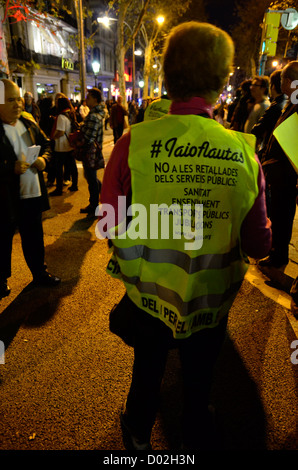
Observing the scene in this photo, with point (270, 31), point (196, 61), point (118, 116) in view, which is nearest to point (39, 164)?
point (196, 61)

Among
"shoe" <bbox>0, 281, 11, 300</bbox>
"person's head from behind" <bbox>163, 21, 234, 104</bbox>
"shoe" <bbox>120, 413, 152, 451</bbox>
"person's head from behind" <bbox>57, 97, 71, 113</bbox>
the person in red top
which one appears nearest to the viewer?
"person's head from behind" <bbox>163, 21, 234, 104</bbox>

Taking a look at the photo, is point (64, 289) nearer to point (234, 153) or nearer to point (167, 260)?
point (167, 260)

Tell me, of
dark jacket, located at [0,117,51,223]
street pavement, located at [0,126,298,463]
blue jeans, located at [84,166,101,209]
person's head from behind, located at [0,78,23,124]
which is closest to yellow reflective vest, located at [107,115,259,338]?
street pavement, located at [0,126,298,463]

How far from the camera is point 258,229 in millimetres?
1460

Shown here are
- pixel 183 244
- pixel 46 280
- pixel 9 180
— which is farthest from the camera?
pixel 46 280

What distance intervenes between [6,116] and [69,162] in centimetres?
465

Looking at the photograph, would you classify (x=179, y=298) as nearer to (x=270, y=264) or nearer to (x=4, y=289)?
(x=4, y=289)

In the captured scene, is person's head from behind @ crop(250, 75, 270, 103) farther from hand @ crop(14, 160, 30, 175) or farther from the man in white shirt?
hand @ crop(14, 160, 30, 175)

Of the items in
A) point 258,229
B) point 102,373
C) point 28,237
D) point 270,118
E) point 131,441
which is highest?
point 270,118

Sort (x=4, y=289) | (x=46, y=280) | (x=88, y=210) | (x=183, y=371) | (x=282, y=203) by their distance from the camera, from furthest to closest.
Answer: (x=88, y=210) < (x=282, y=203) < (x=46, y=280) < (x=4, y=289) < (x=183, y=371)

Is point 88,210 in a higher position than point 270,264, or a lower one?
higher

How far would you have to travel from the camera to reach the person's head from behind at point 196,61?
1269mm

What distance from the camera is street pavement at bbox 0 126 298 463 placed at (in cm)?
209

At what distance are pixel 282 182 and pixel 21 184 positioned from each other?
2.91 meters
